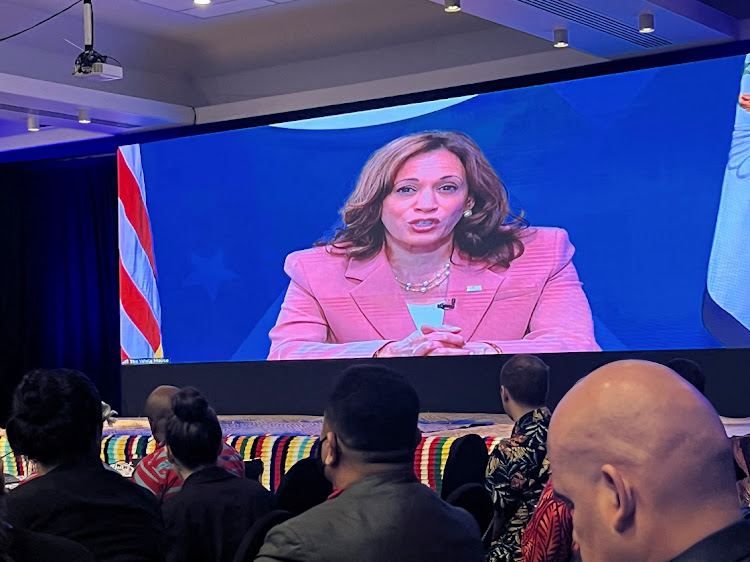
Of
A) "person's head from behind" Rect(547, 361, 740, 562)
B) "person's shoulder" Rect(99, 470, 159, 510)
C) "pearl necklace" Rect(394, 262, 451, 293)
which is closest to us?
"person's head from behind" Rect(547, 361, 740, 562)

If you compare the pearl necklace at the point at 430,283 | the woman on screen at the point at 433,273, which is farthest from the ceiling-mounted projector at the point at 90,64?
the pearl necklace at the point at 430,283

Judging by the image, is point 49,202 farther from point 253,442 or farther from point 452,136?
point 253,442

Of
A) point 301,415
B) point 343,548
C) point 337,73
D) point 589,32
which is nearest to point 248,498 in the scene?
point 343,548

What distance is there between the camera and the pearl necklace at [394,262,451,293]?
6918mm

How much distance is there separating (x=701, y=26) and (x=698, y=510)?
18.1 ft

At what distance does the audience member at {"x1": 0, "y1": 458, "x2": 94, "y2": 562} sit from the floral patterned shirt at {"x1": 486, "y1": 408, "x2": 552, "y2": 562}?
1.57m

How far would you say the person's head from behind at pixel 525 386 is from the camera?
341 cm

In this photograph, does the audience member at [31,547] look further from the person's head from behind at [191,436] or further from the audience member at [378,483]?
the person's head from behind at [191,436]

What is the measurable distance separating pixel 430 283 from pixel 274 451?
7.57 feet

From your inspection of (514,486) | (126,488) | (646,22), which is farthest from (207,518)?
→ (646,22)

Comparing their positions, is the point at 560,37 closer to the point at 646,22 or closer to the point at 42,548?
the point at 646,22

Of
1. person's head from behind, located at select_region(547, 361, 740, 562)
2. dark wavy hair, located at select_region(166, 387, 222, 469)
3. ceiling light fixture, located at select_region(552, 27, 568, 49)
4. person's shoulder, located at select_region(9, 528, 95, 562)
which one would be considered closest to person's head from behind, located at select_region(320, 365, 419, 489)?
person's shoulder, located at select_region(9, 528, 95, 562)

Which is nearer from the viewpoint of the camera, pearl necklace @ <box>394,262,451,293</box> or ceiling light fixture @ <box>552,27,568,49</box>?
ceiling light fixture @ <box>552,27,568,49</box>

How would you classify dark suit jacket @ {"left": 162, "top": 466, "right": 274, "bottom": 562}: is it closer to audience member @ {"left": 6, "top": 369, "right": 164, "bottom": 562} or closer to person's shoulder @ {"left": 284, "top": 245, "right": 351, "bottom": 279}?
audience member @ {"left": 6, "top": 369, "right": 164, "bottom": 562}
